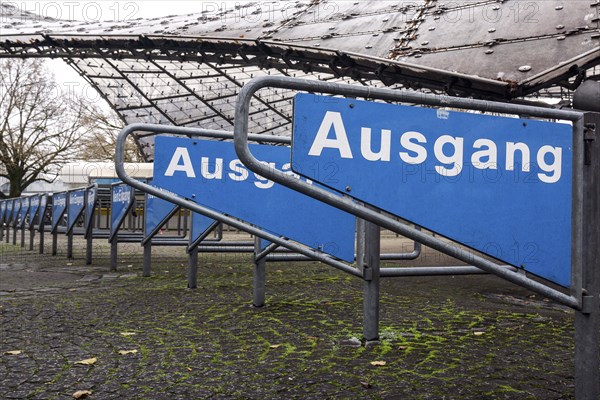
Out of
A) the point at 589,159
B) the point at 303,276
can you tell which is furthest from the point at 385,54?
the point at 589,159

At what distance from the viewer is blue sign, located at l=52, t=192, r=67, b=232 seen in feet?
33.9

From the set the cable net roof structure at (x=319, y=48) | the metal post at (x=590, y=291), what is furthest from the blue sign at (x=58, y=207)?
the metal post at (x=590, y=291)

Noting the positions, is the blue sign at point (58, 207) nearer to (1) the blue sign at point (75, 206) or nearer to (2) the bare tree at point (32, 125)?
(1) the blue sign at point (75, 206)

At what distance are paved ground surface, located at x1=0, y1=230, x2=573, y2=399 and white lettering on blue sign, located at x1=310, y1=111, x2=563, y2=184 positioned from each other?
99 cm

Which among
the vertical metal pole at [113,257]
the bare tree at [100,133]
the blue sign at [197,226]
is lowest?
the vertical metal pole at [113,257]

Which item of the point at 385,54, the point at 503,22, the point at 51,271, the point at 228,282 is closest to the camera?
the point at 228,282

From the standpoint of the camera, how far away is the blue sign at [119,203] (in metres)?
7.70

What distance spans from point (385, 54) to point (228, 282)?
8.63m

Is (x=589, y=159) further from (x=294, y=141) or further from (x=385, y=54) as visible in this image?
(x=385, y=54)

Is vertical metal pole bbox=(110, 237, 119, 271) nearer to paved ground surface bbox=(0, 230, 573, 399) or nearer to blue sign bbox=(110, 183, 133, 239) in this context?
blue sign bbox=(110, 183, 133, 239)

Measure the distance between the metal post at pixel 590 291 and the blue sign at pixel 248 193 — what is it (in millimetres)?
2020

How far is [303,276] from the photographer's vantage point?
7250mm

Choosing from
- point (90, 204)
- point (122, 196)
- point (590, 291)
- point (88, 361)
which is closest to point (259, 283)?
point (88, 361)

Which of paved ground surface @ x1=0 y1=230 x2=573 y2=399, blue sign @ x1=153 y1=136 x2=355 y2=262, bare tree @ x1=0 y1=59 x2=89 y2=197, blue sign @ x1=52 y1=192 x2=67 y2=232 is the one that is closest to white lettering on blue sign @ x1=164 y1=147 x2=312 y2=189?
blue sign @ x1=153 y1=136 x2=355 y2=262
